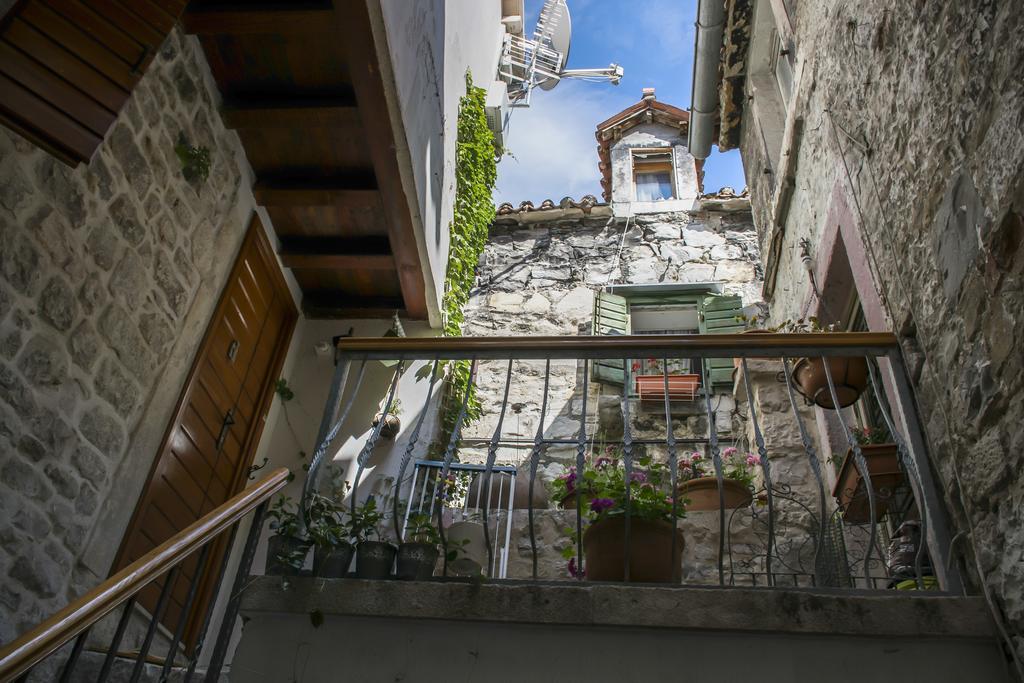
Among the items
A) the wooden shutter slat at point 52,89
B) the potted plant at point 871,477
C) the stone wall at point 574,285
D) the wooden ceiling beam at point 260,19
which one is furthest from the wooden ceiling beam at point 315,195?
the potted plant at point 871,477

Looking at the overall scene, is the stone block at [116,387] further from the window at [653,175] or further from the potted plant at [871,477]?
the window at [653,175]

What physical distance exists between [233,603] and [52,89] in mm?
1722

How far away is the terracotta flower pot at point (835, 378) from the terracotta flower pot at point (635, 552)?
121 centimetres

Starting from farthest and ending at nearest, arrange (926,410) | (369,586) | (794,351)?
(794,351) < (926,410) < (369,586)

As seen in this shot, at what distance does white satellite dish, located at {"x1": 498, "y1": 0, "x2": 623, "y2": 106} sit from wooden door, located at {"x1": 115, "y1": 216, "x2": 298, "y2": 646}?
7406 millimetres

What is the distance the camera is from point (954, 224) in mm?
2648

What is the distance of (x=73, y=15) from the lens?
112 inches

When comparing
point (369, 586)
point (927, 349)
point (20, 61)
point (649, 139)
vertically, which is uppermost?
point (649, 139)

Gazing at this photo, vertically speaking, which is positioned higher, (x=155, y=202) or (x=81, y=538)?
(x=155, y=202)

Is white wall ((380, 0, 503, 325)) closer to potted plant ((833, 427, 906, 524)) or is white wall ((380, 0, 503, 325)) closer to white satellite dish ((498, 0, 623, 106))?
potted plant ((833, 427, 906, 524))

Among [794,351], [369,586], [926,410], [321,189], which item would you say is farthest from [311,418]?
[926,410]

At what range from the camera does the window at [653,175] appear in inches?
394

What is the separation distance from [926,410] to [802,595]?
0.85 metres

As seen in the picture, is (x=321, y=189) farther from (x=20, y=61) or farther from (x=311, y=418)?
(x=20, y=61)
